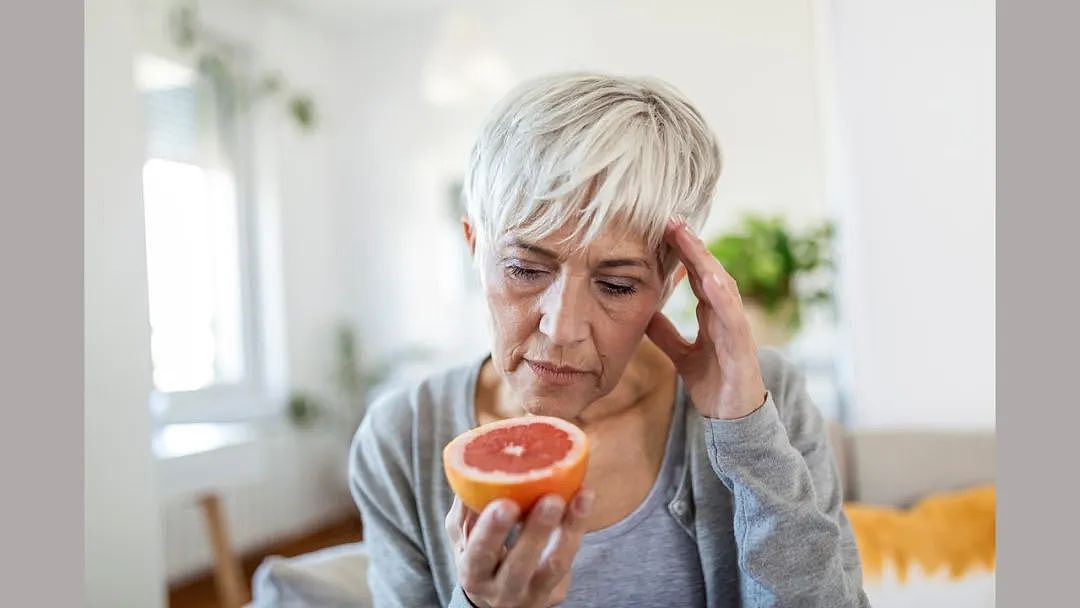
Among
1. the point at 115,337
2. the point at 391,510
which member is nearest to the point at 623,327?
the point at 391,510

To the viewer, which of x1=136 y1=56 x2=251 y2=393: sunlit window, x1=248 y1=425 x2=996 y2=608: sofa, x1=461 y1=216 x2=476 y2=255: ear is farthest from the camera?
x1=136 y1=56 x2=251 y2=393: sunlit window

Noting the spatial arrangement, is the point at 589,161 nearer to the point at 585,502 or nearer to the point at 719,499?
the point at 585,502

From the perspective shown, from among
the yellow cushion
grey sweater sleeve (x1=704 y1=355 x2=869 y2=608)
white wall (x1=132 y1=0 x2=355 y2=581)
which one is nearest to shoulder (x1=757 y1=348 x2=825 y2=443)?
grey sweater sleeve (x1=704 y1=355 x2=869 y2=608)

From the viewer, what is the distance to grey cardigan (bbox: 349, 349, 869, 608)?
2.97 ft

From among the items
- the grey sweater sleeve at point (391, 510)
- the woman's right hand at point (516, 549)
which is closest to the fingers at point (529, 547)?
the woman's right hand at point (516, 549)

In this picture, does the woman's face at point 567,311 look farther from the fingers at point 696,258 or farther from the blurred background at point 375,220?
the blurred background at point 375,220

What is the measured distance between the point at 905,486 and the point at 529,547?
191 centimetres

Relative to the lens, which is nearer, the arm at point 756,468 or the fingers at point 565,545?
the fingers at point 565,545

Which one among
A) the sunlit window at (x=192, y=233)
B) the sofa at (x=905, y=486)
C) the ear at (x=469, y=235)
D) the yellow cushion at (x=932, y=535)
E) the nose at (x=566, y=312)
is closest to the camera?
the nose at (x=566, y=312)

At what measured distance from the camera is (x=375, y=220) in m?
5.06

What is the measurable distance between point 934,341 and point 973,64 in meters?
0.83

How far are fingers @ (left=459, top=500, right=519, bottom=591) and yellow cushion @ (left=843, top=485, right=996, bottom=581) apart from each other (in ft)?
4.61

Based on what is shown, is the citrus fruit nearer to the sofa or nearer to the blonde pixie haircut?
the blonde pixie haircut

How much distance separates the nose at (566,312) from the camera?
883 millimetres
